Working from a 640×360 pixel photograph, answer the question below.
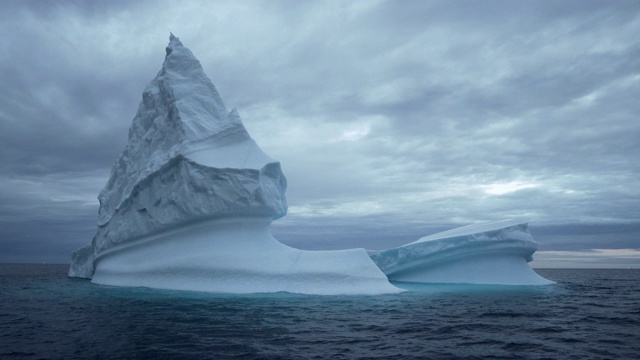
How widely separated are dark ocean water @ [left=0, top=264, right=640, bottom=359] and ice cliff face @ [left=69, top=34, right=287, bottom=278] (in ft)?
11.9

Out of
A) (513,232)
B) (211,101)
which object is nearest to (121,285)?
(211,101)

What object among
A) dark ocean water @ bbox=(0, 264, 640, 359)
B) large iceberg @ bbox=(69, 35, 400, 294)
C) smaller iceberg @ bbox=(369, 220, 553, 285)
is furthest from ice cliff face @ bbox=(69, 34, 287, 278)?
smaller iceberg @ bbox=(369, 220, 553, 285)

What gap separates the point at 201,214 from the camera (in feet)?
54.1

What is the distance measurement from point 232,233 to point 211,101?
6175mm

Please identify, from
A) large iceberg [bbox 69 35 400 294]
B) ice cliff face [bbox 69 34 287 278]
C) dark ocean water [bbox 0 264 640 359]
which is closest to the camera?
dark ocean water [bbox 0 264 640 359]

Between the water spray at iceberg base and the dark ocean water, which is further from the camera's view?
the water spray at iceberg base

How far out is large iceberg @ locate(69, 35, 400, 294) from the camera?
15461 millimetres

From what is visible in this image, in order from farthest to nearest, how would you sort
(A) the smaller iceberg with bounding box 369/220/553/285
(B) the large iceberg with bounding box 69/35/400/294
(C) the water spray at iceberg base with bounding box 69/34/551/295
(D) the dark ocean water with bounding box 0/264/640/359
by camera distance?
(A) the smaller iceberg with bounding box 369/220/553/285 < (C) the water spray at iceberg base with bounding box 69/34/551/295 < (B) the large iceberg with bounding box 69/35/400/294 < (D) the dark ocean water with bounding box 0/264/640/359

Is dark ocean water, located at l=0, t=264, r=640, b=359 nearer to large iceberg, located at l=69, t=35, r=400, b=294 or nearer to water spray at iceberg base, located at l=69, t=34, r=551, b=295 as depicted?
large iceberg, located at l=69, t=35, r=400, b=294

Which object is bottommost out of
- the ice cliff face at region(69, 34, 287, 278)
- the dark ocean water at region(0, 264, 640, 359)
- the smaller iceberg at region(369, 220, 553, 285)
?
the dark ocean water at region(0, 264, 640, 359)

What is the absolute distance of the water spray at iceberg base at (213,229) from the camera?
1559cm

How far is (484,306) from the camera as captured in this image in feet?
43.4

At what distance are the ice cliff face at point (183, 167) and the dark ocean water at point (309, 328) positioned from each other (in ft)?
11.9

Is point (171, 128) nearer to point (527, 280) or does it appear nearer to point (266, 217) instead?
point (266, 217)
